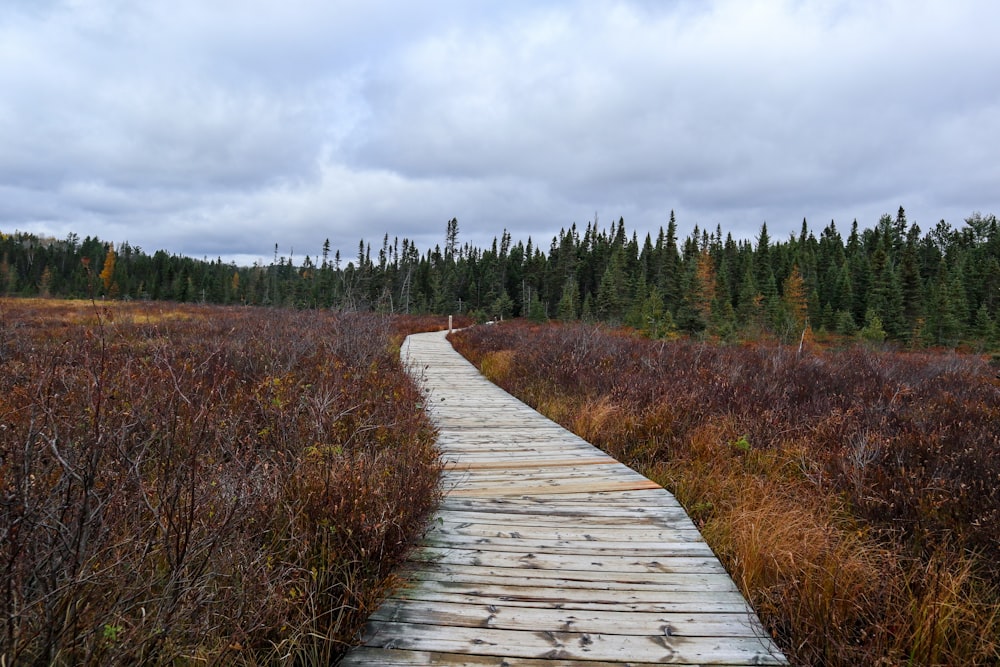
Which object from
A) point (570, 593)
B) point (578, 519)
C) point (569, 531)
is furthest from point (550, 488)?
point (570, 593)

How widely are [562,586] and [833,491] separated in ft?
8.09

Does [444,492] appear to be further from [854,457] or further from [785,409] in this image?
[785,409]

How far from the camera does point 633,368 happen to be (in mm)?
8188

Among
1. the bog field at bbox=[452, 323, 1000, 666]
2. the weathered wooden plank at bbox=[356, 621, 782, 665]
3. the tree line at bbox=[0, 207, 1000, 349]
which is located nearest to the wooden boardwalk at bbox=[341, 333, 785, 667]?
the weathered wooden plank at bbox=[356, 621, 782, 665]

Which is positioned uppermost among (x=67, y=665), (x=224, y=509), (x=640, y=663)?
(x=224, y=509)

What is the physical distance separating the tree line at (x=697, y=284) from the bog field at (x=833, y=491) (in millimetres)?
21346

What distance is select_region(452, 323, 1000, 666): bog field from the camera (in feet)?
6.88

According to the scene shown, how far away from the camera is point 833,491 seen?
11.7 feet

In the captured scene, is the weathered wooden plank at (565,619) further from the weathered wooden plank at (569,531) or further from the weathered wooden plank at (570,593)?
the weathered wooden plank at (569,531)

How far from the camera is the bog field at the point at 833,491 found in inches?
82.5

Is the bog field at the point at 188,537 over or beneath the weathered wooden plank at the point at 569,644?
over

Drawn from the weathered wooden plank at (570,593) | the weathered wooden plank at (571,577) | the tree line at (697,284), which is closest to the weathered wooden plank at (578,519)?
the weathered wooden plank at (571,577)

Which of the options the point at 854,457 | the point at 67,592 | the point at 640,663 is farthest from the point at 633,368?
the point at 67,592

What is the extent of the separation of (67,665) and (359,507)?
47.3 inches
